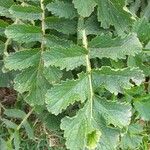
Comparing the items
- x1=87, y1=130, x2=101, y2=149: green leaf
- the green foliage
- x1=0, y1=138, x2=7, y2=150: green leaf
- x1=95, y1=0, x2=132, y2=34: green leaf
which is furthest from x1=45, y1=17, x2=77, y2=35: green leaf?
x1=0, y1=138, x2=7, y2=150: green leaf

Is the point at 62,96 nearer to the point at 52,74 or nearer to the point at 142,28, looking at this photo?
the point at 52,74

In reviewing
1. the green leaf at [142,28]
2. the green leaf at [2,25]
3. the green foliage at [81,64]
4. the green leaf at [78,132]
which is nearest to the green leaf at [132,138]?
the green foliage at [81,64]

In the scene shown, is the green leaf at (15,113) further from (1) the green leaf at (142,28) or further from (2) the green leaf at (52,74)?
(1) the green leaf at (142,28)

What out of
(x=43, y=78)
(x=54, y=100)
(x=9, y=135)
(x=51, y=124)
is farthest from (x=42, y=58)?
(x=9, y=135)

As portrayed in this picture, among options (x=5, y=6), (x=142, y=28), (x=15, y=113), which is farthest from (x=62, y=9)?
(x=15, y=113)

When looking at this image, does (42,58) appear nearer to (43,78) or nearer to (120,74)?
(43,78)

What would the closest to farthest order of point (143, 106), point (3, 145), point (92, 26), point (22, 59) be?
point (22, 59) < point (92, 26) < point (143, 106) < point (3, 145)
